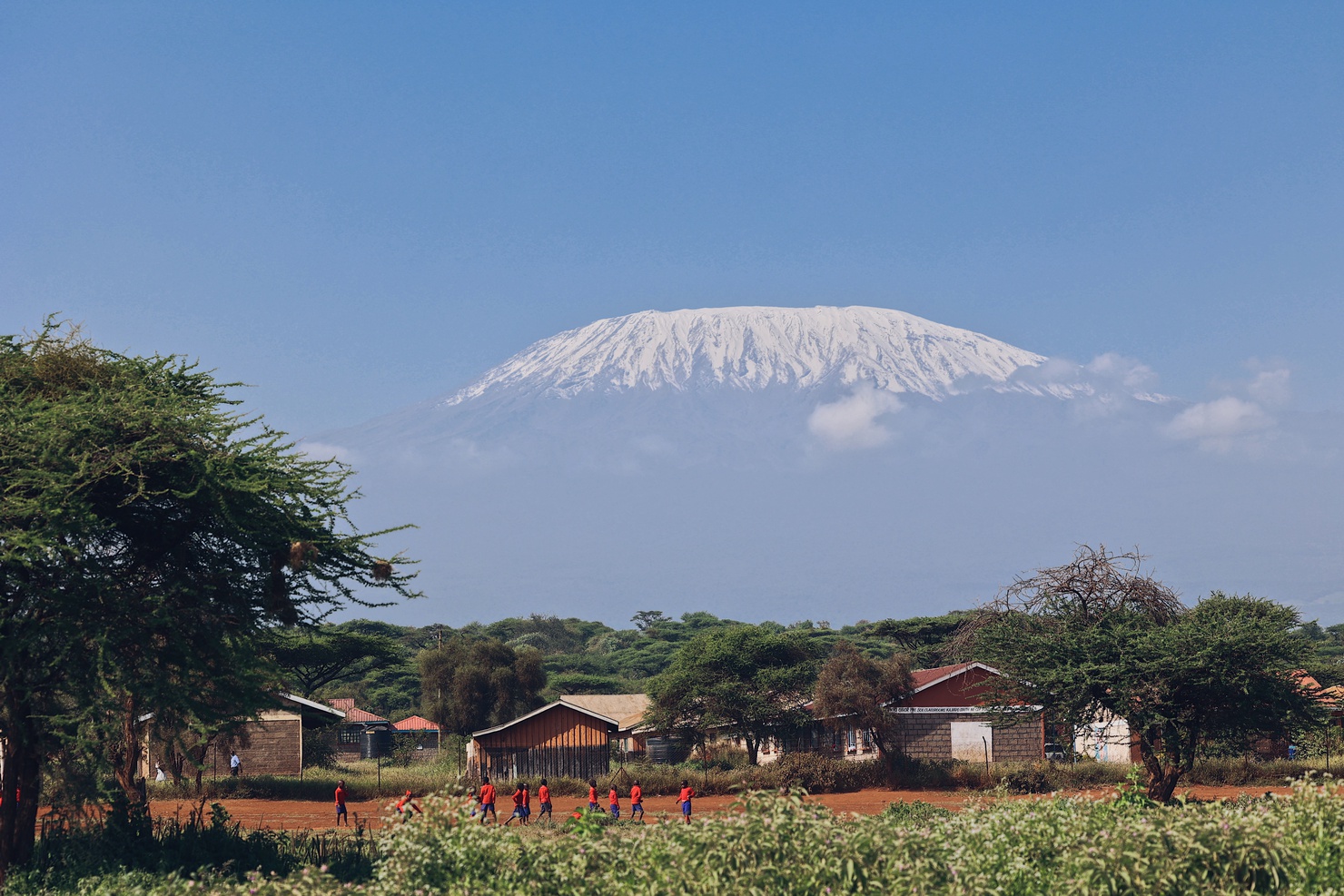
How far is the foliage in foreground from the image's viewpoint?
13172 millimetres

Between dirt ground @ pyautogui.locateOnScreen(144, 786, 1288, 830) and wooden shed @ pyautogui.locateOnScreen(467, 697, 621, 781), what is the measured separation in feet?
19.5

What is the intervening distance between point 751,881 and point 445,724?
231ft

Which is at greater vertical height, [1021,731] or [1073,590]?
[1073,590]

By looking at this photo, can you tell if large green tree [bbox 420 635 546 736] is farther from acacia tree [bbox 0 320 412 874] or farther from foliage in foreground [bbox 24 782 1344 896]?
foliage in foreground [bbox 24 782 1344 896]

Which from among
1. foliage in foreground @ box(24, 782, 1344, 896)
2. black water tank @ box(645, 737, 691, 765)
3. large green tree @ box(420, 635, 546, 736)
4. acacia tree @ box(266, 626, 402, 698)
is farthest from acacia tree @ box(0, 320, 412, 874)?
large green tree @ box(420, 635, 546, 736)

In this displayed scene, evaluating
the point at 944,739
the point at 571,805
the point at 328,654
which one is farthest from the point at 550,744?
the point at 328,654

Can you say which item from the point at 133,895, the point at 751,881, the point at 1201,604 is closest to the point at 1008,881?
the point at 751,881

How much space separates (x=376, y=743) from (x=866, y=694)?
48266 mm

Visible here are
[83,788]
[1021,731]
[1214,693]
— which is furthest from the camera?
[1021,731]

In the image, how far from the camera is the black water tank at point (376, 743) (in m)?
87.4

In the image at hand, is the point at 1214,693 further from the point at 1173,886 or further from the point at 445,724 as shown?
the point at 445,724

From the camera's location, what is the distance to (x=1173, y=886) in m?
13.2

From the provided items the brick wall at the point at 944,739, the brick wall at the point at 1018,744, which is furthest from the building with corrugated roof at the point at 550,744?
the brick wall at the point at 1018,744

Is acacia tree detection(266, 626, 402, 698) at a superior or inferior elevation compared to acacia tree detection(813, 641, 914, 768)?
superior
